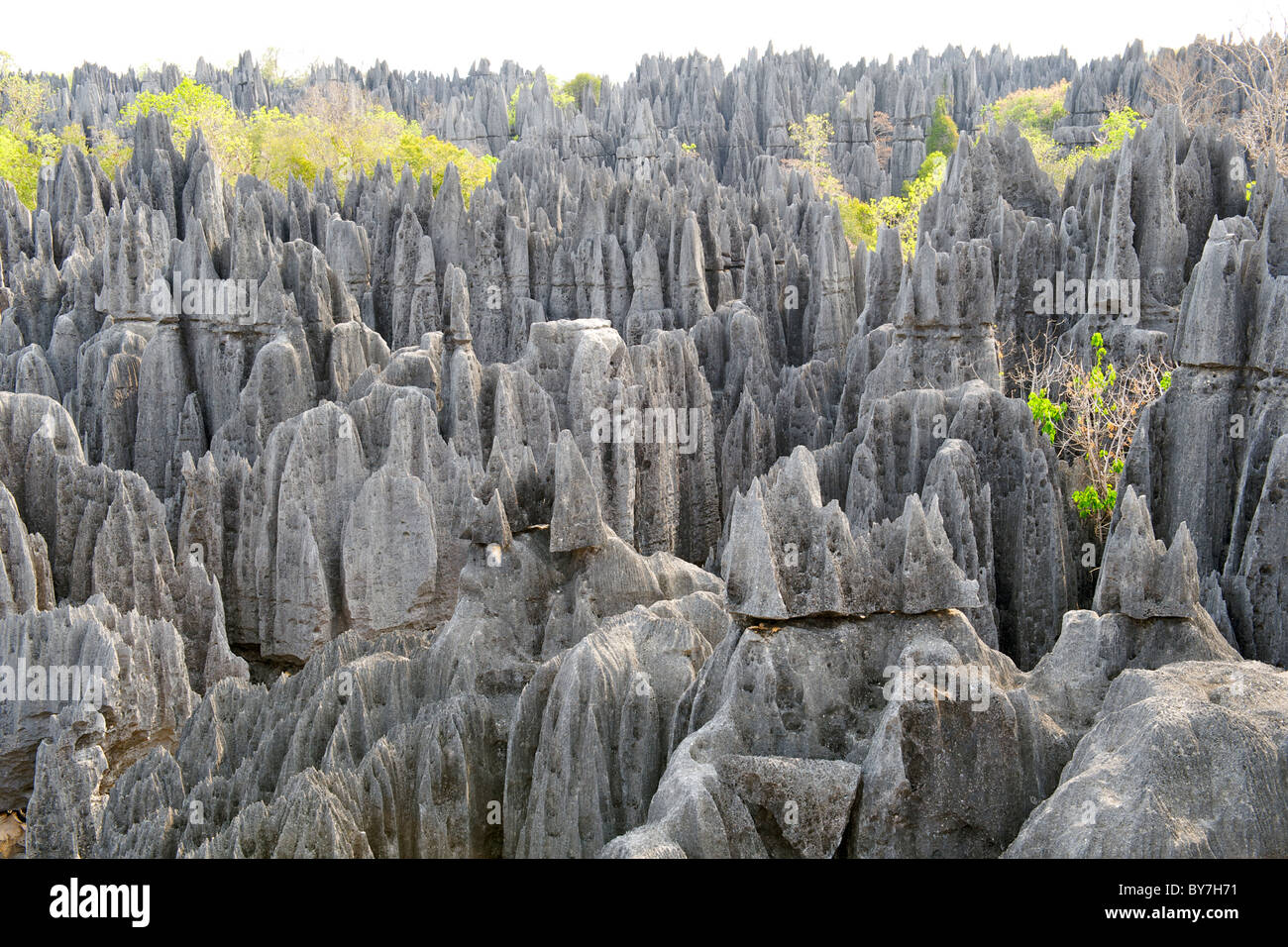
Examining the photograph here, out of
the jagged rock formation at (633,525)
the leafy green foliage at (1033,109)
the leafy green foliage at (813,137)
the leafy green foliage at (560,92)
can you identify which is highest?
the leafy green foliage at (560,92)

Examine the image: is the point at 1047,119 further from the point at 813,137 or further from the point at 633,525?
the point at 633,525

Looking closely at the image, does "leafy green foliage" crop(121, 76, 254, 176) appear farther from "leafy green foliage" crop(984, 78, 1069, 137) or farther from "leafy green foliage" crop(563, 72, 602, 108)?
"leafy green foliage" crop(984, 78, 1069, 137)

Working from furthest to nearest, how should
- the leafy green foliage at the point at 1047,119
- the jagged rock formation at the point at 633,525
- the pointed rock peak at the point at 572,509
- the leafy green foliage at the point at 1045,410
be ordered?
the leafy green foliage at the point at 1047,119 → the leafy green foliage at the point at 1045,410 → the pointed rock peak at the point at 572,509 → the jagged rock formation at the point at 633,525

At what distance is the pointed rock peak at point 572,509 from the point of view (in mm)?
13586

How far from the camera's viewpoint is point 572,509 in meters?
13.7

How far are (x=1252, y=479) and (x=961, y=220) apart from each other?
52.2ft

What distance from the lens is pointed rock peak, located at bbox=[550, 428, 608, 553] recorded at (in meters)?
13.6

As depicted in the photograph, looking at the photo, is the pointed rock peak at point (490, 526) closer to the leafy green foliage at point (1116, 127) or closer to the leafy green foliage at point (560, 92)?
the leafy green foliage at point (1116, 127)

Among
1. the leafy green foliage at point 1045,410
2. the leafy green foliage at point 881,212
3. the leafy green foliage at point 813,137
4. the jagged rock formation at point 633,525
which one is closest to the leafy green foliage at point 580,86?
the leafy green foliage at point 813,137

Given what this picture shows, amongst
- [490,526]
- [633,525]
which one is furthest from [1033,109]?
[490,526]

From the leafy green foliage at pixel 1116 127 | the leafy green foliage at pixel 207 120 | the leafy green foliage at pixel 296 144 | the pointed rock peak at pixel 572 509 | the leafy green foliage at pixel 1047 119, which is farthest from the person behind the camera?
the leafy green foliage at pixel 207 120

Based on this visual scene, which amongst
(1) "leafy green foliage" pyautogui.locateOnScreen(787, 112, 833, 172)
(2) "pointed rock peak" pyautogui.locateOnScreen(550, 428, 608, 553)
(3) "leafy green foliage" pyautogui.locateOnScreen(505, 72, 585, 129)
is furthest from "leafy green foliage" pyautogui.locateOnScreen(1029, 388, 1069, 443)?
(3) "leafy green foliage" pyautogui.locateOnScreen(505, 72, 585, 129)

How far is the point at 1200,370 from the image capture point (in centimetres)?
1481

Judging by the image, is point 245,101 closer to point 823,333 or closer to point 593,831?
point 823,333
